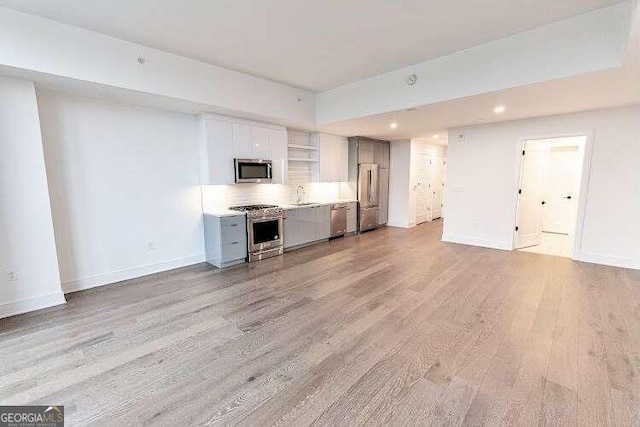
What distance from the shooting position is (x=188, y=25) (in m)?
2.95

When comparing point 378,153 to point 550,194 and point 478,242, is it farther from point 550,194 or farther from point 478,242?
point 550,194

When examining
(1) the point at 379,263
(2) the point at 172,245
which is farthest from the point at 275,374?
(2) the point at 172,245

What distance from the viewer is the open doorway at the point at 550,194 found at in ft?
17.8

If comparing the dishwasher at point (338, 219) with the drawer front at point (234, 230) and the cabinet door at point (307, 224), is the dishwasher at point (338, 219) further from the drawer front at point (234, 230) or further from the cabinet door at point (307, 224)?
the drawer front at point (234, 230)

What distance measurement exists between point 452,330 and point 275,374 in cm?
172

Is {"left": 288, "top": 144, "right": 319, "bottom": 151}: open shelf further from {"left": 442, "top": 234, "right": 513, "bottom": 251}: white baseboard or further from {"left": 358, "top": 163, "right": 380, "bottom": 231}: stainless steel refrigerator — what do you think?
{"left": 442, "top": 234, "right": 513, "bottom": 251}: white baseboard

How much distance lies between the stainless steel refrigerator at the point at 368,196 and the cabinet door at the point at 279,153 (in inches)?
90.3

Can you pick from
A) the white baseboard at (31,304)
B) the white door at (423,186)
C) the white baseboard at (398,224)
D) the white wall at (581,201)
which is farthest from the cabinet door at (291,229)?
the white door at (423,186)

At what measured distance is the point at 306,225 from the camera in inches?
232

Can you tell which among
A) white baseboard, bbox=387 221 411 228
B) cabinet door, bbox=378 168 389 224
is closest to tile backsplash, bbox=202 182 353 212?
cabinet door, bbox=378 168 389 224

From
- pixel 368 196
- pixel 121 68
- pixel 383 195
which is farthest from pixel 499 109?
pixel 121 68

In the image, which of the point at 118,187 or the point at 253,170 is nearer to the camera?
the point at 118,187

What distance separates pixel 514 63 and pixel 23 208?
579 centimetres

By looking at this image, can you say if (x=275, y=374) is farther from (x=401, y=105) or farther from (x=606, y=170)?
(x=606, y=170)
